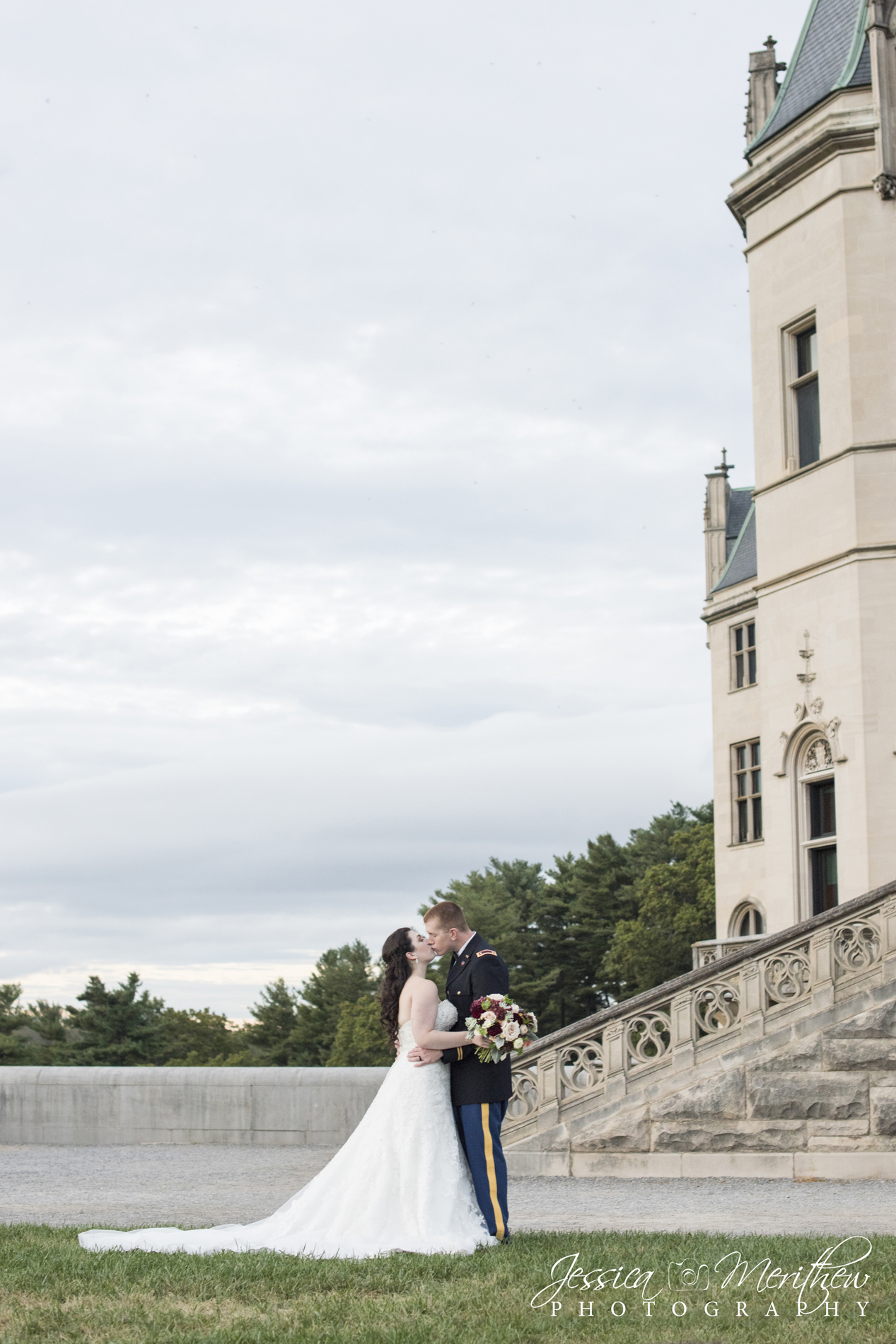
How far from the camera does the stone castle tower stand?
18.4m

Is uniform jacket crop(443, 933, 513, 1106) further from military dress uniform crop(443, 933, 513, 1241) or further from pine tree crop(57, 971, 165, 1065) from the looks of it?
pine tree crop(57, 971, 165, 1065)

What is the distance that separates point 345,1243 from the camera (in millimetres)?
8039

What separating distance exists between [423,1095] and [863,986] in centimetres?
677

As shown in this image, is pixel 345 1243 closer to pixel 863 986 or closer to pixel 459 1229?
pixel 459 1229

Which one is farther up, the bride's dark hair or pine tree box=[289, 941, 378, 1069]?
the bride's dark hair

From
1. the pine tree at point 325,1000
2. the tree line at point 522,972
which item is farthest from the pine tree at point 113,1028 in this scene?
the pine tree at point 325,1000

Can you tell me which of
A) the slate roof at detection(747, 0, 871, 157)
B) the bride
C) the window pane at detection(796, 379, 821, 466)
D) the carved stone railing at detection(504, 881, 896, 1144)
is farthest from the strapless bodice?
the slate roof at detection(747, 0, 871, 157)

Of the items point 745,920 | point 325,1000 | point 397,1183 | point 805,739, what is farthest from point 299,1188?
point 325,1000

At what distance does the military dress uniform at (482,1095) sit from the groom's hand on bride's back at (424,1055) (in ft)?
0.28

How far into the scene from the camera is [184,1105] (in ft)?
56.4

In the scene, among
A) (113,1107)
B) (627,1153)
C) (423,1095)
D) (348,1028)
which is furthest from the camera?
(348,1028)

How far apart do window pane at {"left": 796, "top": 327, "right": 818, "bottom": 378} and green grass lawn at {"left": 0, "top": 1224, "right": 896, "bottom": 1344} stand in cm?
1459

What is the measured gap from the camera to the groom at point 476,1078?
8.37 m

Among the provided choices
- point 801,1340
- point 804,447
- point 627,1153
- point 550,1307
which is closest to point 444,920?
point 550,1307
